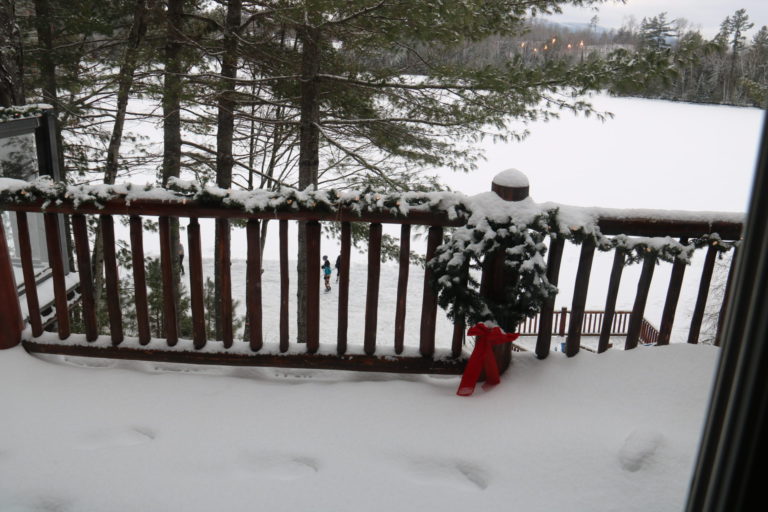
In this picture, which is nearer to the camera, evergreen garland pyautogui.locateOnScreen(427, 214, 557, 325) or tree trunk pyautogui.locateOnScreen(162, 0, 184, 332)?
evergreen garland pyautogui.locateOnScreen(427, 214, 557, 325)

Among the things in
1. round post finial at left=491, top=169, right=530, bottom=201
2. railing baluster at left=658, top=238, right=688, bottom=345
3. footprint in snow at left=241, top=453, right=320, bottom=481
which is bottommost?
footprint in snow at left=241, top=453, right=320, bottom=481

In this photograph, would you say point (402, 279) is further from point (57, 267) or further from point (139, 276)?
point (57, 267)

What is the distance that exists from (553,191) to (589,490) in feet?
74.1

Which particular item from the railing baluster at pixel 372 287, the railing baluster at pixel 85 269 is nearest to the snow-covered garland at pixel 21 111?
the railing baluster at pixel 85 269

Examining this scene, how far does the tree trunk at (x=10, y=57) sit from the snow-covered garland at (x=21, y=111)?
7.95ft

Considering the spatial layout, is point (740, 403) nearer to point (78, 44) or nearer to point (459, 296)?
point (459, 296)

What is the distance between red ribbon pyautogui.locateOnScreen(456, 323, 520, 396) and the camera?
8.24 feet

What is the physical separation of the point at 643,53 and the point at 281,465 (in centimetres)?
493

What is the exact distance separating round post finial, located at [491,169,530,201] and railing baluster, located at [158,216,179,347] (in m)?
1.66

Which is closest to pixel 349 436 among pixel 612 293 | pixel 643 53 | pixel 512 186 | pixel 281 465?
pixel 281 465

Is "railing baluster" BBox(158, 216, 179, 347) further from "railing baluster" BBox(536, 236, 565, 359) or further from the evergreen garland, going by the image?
"railing baluster" BBox(536, 236, 565, 359)

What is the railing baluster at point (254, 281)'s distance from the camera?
270 centimetres

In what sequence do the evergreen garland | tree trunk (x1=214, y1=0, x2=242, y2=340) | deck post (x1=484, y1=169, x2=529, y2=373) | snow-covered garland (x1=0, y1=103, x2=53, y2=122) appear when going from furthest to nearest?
1. tree trunk (x1=214, y1=0, x2=242, y2=340)
2. snow-covered garland (x1=0, y1=103, x2=53, y2=122)
3. deck post (x1=484, y1=169, x2=529, y2=373)
4. the evergreen garland

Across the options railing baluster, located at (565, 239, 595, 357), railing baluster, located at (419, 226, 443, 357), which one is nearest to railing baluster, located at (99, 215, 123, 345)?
railing baluster, located at (419, 226, 443, 357)
